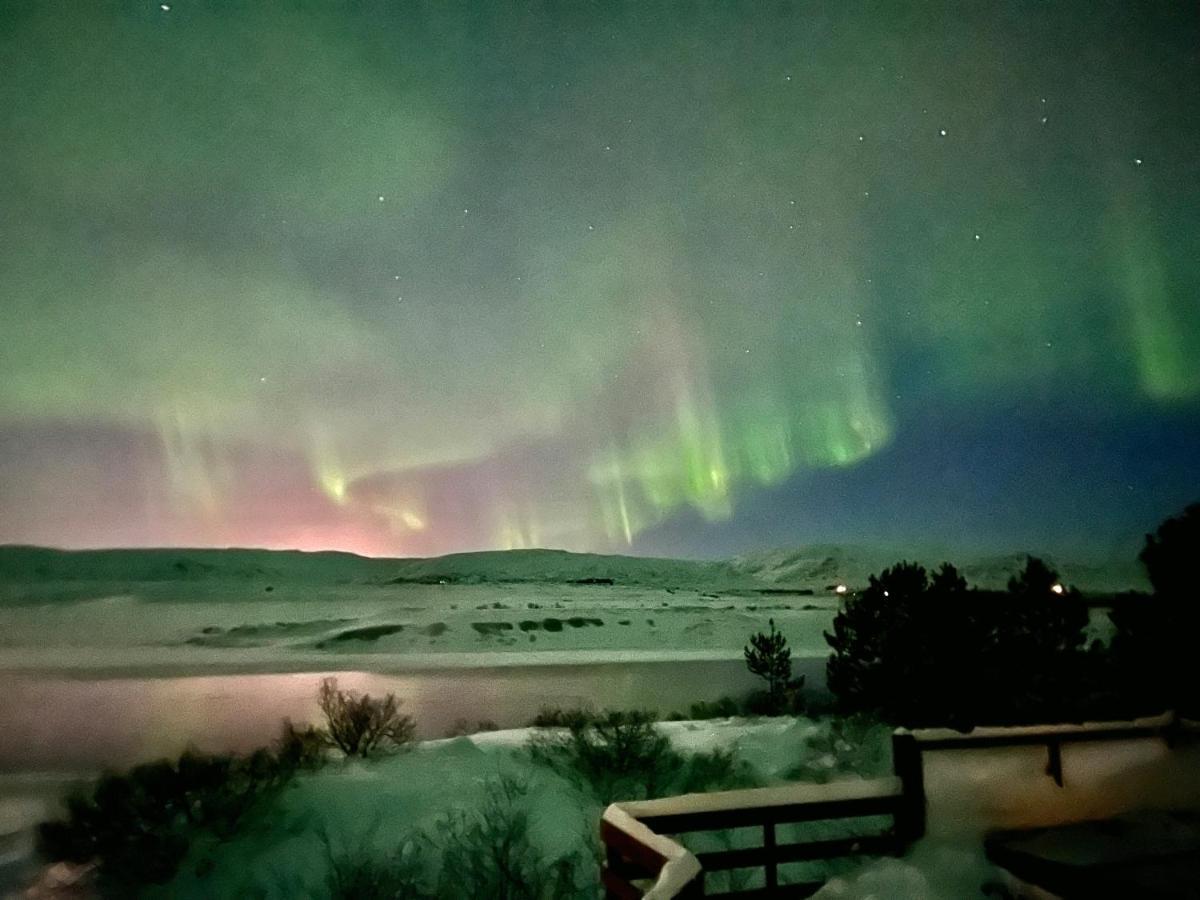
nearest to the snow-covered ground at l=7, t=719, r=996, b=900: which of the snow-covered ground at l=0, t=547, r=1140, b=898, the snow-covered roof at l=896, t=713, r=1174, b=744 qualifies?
the snow-covered ground at l=0, t=547, r=1140, b=898

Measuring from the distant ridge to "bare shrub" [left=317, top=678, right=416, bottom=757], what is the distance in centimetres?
608

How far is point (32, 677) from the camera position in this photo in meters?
15.7

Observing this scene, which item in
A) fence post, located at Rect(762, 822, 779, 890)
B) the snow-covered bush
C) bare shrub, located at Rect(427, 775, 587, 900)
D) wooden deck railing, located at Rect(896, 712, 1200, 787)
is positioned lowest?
bare shrub, located at Rect(427, 775, 587, 900)

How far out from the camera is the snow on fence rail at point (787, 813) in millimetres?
4587

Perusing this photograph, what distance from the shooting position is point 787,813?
208 inches

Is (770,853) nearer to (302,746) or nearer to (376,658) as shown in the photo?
(302,746)

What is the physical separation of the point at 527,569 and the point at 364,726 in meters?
15.3

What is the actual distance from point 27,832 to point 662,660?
1740cm

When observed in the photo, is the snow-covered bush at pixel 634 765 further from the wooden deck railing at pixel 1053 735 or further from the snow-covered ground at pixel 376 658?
the wooden deck railing at pixel 1053 735

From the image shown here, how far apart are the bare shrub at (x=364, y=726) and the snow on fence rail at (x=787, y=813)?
8628mm

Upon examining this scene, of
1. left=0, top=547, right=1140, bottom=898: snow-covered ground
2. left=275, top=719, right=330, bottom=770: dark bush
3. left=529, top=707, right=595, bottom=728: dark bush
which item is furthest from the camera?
left=529, top=707, right=595, bottom=728: dark bush

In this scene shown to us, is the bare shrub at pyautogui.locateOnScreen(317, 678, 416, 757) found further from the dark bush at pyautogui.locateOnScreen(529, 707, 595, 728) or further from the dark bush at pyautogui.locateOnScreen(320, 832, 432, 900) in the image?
the dark bush at pyautogui.locateOnScreen(320, 832, 432, 900)

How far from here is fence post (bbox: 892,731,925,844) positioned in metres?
5.61

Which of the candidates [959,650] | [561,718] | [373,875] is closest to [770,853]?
[373,875]
